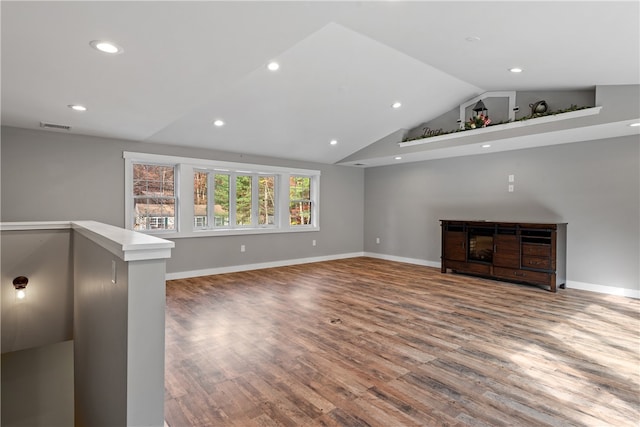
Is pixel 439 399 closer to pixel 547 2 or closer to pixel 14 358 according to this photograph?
pixel 547 2

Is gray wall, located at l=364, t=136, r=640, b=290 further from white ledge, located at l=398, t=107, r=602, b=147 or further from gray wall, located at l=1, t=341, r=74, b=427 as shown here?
gray wall, located at l=1, t=341, r=74, b=427

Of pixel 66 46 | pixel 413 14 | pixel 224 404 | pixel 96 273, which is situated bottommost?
pixel 224 404

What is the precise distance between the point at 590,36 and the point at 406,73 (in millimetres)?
1985

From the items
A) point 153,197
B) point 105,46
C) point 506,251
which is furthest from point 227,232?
point 506,251

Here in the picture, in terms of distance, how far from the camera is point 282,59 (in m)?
3.76

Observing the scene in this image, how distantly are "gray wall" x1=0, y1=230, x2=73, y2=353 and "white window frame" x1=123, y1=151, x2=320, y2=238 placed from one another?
1710 mm

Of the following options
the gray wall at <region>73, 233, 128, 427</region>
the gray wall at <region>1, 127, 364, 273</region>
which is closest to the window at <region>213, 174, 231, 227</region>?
the gray wall at <region>1, 127, 364, 273</region>

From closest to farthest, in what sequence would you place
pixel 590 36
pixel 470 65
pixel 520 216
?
pixel 590 36, pixel 470 65, pixel 520 216

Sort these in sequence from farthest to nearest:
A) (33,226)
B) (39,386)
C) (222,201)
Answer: (222,201)
(39,386)
(33,226)

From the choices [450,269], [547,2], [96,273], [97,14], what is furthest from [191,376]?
[450,269]

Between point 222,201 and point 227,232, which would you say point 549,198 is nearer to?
point 227,232

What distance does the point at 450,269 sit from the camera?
6418 millimetres

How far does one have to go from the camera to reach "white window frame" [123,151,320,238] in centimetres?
532

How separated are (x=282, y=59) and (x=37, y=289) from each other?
11.3 feet
